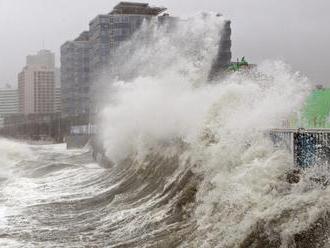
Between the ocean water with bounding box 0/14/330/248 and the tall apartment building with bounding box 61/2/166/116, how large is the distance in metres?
56.3

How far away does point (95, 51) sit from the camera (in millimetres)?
98312

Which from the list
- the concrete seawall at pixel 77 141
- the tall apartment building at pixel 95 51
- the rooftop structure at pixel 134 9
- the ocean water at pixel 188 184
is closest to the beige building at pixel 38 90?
the tall apartment building at pixel 95 51

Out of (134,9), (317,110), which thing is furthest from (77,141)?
(317,110)

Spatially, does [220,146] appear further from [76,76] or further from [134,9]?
[76,76]

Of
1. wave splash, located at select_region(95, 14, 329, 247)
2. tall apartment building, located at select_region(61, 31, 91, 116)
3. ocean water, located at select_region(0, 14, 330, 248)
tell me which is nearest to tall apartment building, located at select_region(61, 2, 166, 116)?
tall apartment building, located at select_region(61, 31, 91, 116)

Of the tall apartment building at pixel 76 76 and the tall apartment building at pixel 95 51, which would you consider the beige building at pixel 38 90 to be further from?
the tall apartment building at pixel 95 51

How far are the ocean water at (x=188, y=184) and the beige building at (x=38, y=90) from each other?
15541 cm

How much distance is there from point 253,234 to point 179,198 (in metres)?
4.79

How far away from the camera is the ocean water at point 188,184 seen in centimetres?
959

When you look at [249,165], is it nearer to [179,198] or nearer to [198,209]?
[198,209]

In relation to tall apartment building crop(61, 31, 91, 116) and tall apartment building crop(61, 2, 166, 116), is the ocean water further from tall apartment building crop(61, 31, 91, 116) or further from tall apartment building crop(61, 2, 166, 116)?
tall apartment building crop(61, 31, 91, 116)

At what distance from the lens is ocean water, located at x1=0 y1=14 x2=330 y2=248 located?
959cm

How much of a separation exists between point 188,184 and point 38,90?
6817 inches

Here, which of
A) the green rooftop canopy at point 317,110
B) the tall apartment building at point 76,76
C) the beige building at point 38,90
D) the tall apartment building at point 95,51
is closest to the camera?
the green rooftop canopy at point 317,110
